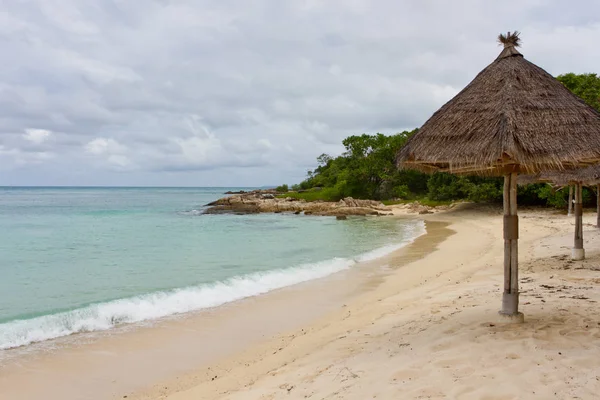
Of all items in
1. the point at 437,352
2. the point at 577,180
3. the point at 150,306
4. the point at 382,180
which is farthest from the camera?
the point at 382,180

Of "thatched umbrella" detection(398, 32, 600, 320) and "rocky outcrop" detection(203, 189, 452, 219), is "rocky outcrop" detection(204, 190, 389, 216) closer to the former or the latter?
"rocky outcrop" detection(203, 189, 452, 219)

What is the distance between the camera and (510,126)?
4.74 meters

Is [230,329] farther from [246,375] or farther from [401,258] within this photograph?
[401,258]

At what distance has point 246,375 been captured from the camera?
5.29 m

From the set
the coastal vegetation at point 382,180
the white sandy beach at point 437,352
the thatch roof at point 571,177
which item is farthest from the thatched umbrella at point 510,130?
the coastal vegetation at point 382,180

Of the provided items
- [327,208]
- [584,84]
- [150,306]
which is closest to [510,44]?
[150,306]

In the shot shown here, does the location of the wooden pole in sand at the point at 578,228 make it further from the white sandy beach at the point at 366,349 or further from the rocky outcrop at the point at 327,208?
the rocky outcrop at the point at 327,208

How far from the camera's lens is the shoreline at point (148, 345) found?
5547mm

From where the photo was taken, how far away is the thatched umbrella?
4.72 metres

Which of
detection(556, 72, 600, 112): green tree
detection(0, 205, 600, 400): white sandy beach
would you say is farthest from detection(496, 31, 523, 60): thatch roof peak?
detection(556, 72, 600, 112): green tree

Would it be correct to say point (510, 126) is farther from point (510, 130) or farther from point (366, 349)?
point (366, 349)

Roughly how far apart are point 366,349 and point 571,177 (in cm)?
715

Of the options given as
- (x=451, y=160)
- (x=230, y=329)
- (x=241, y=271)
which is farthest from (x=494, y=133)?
(x=241, y=271)

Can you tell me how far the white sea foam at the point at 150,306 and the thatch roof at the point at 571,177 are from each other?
5564 millimetres
